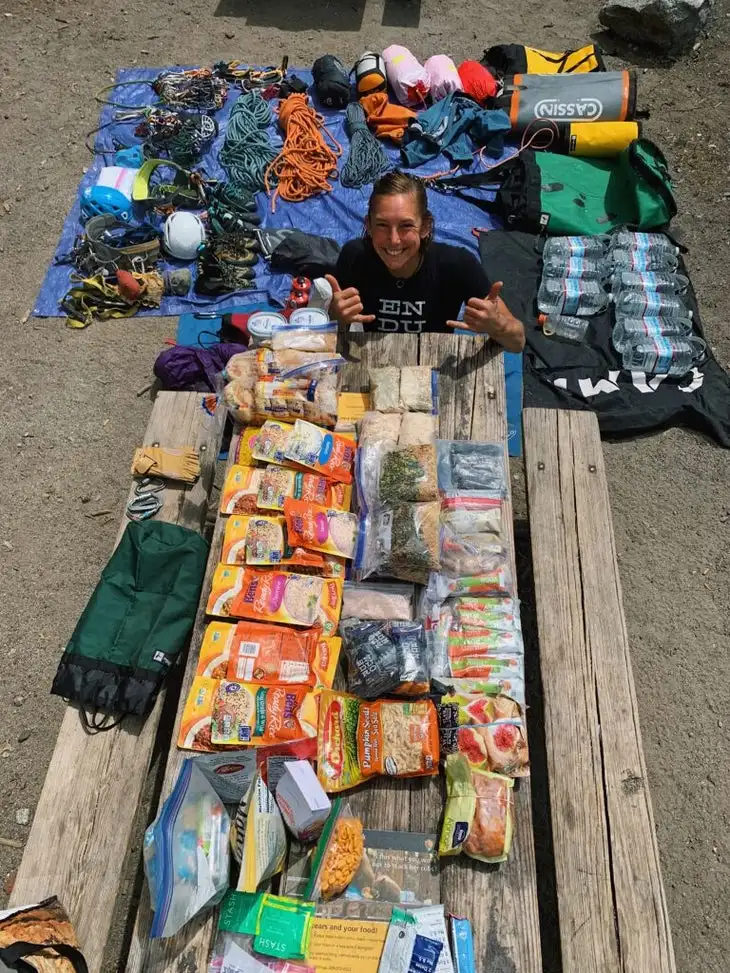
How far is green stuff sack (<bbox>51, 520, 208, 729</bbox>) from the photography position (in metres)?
2.67

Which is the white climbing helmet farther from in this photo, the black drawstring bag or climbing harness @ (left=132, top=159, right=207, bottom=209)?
the black drawstring bag

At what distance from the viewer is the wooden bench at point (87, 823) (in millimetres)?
2410

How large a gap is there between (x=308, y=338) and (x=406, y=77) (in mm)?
4616

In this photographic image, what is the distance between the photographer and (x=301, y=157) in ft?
19.4

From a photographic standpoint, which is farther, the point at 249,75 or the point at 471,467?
the point at 249,75

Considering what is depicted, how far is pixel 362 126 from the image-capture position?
619 cm

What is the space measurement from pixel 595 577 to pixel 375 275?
1.88m

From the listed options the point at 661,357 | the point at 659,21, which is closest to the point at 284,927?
the point at 661,357

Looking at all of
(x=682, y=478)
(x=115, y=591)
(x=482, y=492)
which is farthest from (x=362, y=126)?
(x=115, y=591)

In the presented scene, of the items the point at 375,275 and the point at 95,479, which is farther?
the point at 95,479

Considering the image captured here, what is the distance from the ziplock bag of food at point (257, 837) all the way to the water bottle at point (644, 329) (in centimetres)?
412

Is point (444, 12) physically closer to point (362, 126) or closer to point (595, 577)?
point (362, 126)

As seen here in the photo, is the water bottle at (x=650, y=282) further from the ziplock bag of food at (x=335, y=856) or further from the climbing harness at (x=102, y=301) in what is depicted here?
the ziplock bag of food at (x=335, y=856)

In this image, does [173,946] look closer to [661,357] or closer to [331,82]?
[661,357]
